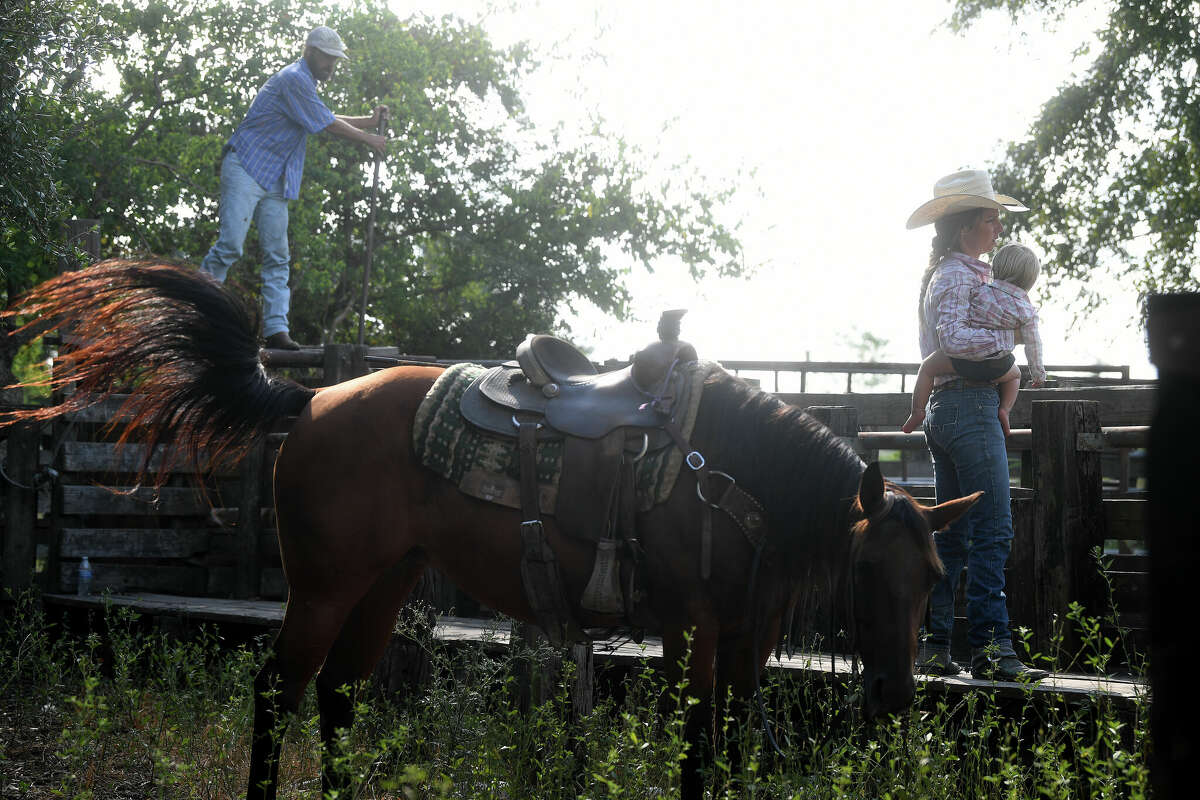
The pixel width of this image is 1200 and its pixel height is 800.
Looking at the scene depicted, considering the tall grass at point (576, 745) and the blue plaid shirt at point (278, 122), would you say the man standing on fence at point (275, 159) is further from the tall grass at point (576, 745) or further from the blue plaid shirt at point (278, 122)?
the tall grass at point (576, 745)

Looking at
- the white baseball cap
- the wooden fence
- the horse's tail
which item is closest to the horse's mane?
the horse's tail

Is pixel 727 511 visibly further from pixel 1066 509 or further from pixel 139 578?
pixel 139 578

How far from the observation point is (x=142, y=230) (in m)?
20.3

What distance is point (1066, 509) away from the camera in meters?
4.88

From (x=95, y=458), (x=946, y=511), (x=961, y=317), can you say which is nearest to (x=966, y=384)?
(x=961, y=317)

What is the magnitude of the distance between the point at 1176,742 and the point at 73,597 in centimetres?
793

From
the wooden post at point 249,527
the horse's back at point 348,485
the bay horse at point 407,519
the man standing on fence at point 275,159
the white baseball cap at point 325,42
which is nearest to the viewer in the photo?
the bay horse at point 407,519

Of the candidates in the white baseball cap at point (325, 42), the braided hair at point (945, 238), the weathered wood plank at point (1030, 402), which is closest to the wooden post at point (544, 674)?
the weathered wood plank at point (1030, 402)

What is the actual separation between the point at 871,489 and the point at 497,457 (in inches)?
54.0

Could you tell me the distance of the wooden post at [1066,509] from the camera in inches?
190

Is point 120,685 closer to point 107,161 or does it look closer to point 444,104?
point 107,161

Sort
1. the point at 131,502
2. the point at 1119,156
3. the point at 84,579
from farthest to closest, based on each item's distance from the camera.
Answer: the point at 1119,156
the point at 131,502
the point at 84,579

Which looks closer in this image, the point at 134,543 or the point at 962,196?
the point at 962,196

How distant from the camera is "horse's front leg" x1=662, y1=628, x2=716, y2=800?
132 inches
